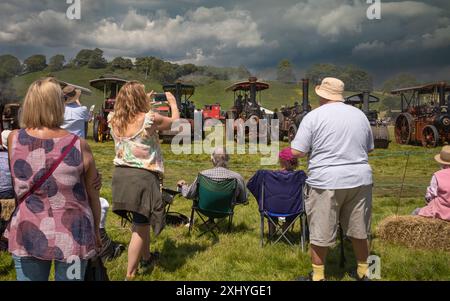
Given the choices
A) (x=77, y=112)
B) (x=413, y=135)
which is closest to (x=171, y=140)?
(x=413, y=135)

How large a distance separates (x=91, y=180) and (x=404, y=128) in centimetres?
1692

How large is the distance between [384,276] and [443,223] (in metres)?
1.04

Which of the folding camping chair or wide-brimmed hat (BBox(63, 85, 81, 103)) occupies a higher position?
wide-brimmed hat (BBox(63, 85, 81, 103))

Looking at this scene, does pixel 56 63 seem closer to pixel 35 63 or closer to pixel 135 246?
pixel 35 63

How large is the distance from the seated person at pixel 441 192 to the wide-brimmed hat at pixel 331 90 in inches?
58.2

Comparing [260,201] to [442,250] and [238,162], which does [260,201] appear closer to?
[442,250]

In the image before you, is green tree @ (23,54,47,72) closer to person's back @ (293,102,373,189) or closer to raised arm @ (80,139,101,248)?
person's back @ (293,102,373,189)

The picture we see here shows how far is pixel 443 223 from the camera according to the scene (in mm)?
4125

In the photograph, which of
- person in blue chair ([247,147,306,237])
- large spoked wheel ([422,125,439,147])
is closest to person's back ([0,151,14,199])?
person in blue chair ([247,147,306,237])

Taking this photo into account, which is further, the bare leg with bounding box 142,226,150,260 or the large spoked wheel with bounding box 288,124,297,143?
the large spoked wheel with bounding box 288,124,297,143

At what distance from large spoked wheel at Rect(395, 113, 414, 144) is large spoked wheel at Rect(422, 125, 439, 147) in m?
0.81

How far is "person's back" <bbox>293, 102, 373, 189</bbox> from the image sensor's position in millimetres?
2986

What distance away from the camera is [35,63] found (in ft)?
328

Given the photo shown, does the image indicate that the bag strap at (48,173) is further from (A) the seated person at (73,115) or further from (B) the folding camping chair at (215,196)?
(B) the folding camping chair at (215,196)
